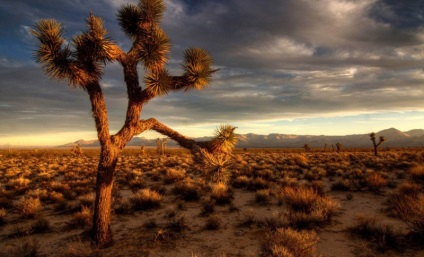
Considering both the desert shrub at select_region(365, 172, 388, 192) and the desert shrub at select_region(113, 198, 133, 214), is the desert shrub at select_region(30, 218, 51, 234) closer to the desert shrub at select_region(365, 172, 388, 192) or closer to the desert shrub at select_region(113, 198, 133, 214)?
the desert shrub at select_region(113, 198, 133, 214)

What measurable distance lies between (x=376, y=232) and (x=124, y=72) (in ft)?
23.8

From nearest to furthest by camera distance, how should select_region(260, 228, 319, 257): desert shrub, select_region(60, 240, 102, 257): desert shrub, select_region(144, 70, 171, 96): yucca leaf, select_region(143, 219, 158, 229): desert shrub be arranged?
select_region(260, 228, 319, 257): desert shrub < select_region(60, 240, 102, 257): desert shrub < select_region(144, 70, 171, 96): yucca leaf < select_region(143, 219, 158, 229): desert shrub

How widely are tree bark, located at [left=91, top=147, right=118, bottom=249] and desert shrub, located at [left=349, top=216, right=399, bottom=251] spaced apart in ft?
20.5

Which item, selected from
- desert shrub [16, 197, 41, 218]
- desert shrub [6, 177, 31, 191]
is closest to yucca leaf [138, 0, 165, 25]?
desert shrub [16, 197, 41, 218]

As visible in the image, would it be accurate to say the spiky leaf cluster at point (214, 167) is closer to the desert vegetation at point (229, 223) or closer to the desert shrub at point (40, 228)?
the desert vegetation at point (229, 223)

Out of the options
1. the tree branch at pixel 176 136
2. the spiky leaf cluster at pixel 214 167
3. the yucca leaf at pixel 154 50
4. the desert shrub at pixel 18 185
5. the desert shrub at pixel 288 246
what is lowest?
the desert shrub at pixel 18 185

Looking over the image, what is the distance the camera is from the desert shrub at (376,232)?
602 cm

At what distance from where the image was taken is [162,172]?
20375mm

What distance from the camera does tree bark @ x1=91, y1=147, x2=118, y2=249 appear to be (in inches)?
269

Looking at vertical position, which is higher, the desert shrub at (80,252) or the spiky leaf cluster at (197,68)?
the spiky leaf cluster at (197,68)

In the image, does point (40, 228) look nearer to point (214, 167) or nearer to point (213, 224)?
point (213, 224)

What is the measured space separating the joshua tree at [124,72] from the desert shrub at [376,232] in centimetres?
405

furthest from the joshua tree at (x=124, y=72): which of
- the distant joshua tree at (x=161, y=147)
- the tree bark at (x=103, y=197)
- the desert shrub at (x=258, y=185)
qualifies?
the distant joshua tree at (x=161, y=147)

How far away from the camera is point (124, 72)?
718cm
